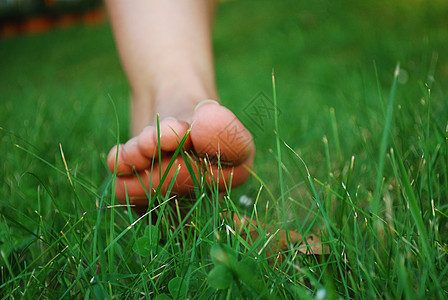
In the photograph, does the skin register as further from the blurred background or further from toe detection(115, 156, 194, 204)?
the blurred background

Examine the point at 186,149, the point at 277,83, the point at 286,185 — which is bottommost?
the point at 277,83

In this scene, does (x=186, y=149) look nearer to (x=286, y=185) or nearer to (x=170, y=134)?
(x=170, y=134)

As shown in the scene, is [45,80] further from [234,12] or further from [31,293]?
[31,293]

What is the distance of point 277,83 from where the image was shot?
9.57ft

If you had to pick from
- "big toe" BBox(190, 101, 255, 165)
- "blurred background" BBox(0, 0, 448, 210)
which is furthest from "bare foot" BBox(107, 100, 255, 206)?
"blurred background" BBox(0, 0, 448, 210)

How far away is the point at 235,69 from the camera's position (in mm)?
3887

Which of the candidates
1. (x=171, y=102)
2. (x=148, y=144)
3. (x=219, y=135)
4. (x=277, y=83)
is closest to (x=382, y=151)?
(x=219, y=135)

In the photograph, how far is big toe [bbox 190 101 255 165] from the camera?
0.81 meters

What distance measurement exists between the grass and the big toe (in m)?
0.09

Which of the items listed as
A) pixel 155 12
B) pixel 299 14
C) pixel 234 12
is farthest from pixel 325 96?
pixel 234 12

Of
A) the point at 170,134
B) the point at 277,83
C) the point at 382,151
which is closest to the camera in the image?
the point at 382,151

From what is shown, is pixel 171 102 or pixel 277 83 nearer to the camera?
pixel 171 102

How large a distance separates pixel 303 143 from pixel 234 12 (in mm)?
5983

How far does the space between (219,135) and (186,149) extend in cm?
9
